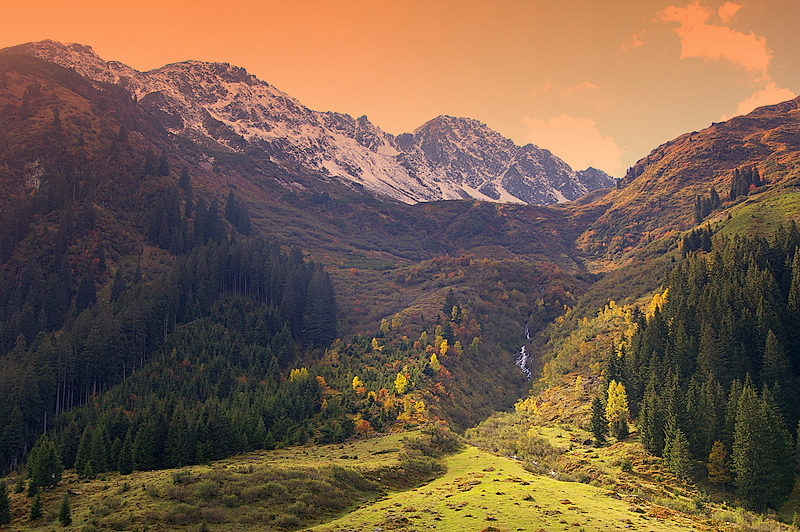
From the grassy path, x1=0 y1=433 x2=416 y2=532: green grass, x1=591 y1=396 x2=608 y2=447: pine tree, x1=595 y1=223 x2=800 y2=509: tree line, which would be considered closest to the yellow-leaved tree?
x1=595 y1=223 x2=800 y2=509: tree line

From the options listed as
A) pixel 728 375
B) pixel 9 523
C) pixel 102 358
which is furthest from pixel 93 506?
pixel 728 375

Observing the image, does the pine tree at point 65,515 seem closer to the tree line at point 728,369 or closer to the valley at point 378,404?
the valley at point 378,404

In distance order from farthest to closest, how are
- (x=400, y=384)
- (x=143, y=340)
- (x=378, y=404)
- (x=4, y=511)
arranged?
(x=143, y=340) → (x=400, y=384) → (x=378, y=404) → (x=4, y=511)

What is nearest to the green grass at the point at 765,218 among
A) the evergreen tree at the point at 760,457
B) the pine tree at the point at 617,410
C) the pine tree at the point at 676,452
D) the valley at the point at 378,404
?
the valley at the point at 378,404

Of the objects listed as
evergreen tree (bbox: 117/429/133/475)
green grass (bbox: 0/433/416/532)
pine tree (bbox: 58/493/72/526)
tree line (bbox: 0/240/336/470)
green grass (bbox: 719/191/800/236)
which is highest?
green grass (bbox: 719/191/800/236)

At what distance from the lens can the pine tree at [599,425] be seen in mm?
104500

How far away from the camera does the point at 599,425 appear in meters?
106

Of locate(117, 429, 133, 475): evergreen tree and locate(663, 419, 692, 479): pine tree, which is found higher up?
locate(663, 419, 692, 479): pine tree

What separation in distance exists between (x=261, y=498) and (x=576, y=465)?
54606 millimetres

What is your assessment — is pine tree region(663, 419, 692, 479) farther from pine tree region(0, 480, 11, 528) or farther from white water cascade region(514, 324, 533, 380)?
white water cascade region(514, 324, 533, 380)

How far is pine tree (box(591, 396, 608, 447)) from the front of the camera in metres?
104

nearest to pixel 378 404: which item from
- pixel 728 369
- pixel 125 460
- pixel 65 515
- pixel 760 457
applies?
pixel 125 460

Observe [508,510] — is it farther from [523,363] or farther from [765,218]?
[765,218]

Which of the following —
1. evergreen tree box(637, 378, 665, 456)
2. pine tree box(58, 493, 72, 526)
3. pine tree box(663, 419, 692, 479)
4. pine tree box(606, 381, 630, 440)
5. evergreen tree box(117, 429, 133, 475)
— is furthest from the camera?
pine tree box(606, 381, 630, 440)
